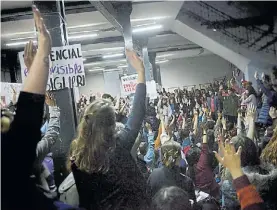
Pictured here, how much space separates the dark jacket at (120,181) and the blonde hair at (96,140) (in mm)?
21

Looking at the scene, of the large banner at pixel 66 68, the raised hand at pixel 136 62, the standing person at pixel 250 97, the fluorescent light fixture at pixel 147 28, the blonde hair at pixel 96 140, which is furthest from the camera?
the fluorescent light fixture at pixel 147 28

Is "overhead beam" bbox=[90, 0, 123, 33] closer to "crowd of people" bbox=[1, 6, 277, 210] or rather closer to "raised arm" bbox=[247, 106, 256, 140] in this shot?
"crowd of people" bbox=[1, 6, 277, 210]

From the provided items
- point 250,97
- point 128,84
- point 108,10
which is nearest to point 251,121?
point 250,97

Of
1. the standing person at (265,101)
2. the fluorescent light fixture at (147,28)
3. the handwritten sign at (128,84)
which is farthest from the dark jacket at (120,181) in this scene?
the fluorescent light fixture at (147,28)

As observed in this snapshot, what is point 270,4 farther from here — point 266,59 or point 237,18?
point 266,59

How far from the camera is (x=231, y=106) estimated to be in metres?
1.68

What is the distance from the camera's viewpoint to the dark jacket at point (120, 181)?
40.0 inches

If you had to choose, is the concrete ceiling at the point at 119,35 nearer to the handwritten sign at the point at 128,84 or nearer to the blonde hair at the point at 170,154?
the handwritten sign at the point at 128,84

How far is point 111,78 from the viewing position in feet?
7.19

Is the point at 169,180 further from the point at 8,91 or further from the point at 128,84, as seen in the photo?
the point at 128,84

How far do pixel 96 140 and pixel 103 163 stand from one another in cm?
7

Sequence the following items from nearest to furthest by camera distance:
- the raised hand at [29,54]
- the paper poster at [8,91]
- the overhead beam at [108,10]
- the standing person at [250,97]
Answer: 1. the raised hand at [29,54]
2. the paper poster at [8,91]
3. the standing person at [250,97]
4. the overhead beam at [108,10]

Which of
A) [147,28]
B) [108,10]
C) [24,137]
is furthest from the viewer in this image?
[147,28]

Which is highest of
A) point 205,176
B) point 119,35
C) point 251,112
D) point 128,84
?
point 119,35
